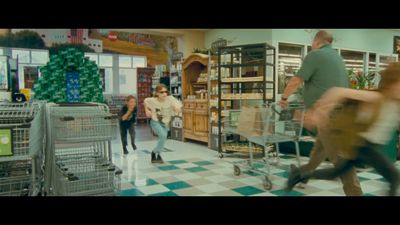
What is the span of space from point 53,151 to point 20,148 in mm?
280

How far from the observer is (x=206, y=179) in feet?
14.4

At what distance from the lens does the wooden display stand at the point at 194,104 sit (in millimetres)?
7066

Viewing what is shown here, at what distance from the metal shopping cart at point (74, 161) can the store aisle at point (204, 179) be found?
717 mm

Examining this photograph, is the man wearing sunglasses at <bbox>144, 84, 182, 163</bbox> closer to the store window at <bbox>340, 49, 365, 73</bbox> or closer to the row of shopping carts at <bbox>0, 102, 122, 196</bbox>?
the row of shopping carts at <bbox>0, 102, 122, 196</bbox>

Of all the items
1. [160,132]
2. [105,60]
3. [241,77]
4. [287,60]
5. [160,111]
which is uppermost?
[105,60]

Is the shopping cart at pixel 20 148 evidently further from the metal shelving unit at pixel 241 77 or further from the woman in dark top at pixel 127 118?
the metal shelving unit at pixel 241 77

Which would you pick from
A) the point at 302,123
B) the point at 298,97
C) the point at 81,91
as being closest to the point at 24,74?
the point at 81,91

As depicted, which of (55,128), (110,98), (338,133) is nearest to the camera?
(338,133)

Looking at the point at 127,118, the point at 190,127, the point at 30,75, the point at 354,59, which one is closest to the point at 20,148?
the point at 127,118

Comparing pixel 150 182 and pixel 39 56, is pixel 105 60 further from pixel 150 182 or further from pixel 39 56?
pixel 150 182

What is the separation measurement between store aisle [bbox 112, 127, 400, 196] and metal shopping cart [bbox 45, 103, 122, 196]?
0.72m
